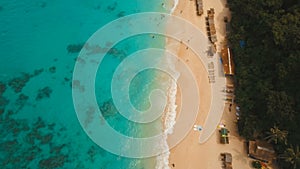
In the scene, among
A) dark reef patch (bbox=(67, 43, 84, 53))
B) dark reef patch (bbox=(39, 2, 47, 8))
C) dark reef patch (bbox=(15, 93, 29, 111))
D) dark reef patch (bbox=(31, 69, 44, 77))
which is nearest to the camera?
dark reef patch (bbox=(15, 93, 29, 111))

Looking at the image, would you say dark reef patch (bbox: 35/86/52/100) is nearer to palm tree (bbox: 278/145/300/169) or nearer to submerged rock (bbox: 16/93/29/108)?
submerged rock (bbox: 16/93/29/108)

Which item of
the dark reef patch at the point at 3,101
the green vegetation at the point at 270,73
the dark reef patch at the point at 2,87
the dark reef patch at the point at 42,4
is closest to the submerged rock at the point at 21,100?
the dark reef patch at the point at 3,101

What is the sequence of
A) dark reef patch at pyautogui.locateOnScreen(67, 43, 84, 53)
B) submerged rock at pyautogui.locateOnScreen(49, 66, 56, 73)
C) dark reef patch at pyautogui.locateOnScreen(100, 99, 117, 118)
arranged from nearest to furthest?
1. dark reef patch at pyautogui.locateOnScreen(100, 99, 117, 118)
2. submerged rock at pyautogui.locateOnScreen(49, 66, 56, 73)
3. dark reef patch at pyautogui.locateOnScreen(67, 43, 84, 53)

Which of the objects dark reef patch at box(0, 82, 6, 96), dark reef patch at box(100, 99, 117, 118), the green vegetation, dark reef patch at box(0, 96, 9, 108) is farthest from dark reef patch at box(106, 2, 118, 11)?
dark reef patch at box(0, 96, 9, 108)

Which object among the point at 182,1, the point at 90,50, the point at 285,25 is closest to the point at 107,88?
the point at 90,50

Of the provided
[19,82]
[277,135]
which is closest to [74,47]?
[19,82]

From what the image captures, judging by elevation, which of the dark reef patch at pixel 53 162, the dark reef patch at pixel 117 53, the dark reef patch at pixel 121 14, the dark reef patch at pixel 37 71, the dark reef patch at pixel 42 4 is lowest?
the dark reef patch at pixel 53 162

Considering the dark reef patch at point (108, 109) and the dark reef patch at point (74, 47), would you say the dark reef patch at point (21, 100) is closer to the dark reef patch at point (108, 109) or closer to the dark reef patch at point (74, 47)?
the dark reef patch at point (74, 47)

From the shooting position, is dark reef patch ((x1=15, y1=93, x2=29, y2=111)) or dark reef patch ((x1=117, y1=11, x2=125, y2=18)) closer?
dark reef patch ((x1=15, y1=93, x2=29, y2=111))
